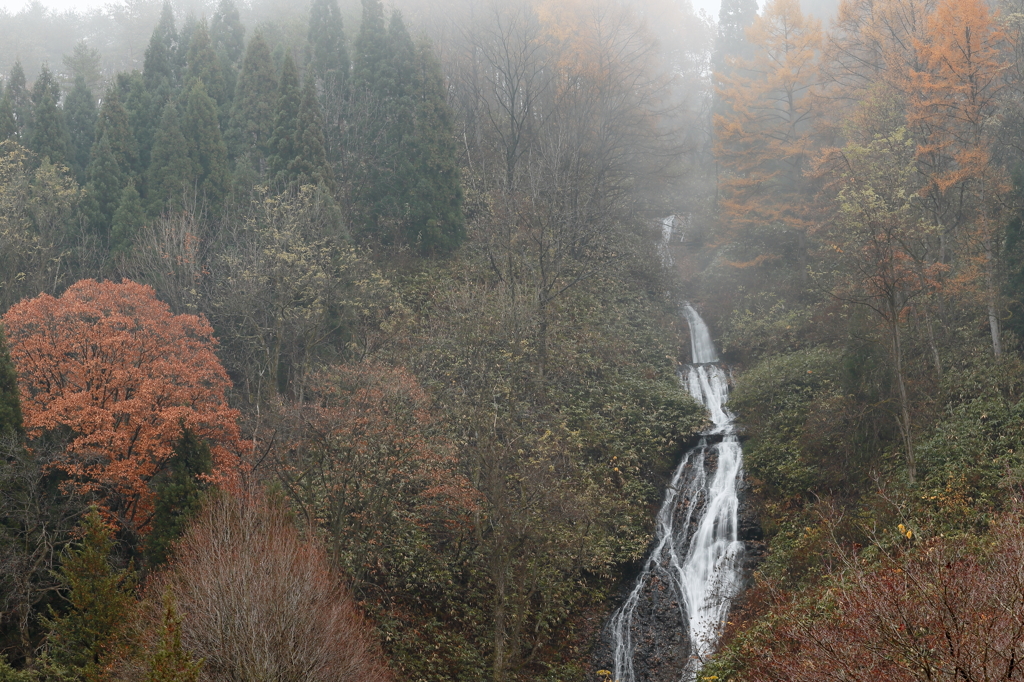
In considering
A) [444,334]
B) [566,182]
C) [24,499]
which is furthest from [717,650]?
[566,182]

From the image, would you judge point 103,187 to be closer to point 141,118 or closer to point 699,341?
point 141,118

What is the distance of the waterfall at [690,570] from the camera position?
1823 cm

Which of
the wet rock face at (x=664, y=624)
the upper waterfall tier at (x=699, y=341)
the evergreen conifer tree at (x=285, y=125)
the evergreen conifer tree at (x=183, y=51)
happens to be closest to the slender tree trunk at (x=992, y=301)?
the wet rock face at (x=664, y=624)

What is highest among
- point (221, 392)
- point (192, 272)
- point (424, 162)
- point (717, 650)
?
point (424, 162)

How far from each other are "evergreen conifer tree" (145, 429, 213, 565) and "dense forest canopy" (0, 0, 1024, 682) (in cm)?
12

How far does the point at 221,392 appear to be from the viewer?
1995cm

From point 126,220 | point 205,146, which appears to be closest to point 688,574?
point 126,220

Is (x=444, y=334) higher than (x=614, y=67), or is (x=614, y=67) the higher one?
(x=614, y=67)

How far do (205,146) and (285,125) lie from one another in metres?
3.60

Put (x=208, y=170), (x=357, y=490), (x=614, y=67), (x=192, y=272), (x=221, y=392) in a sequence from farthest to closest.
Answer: (x=614, y=67) → (x=208, y=170) → (x=192, y=272) → (x=221, y=392) → (x=357, y=490)

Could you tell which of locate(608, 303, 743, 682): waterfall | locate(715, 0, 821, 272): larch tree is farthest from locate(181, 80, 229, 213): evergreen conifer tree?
locate(715, 0, 821, 272): larch tree

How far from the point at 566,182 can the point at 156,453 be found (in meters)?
19.0

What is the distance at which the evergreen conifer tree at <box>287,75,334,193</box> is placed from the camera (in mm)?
28719

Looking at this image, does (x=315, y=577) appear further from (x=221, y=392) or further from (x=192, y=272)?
(x=192, y=272)
